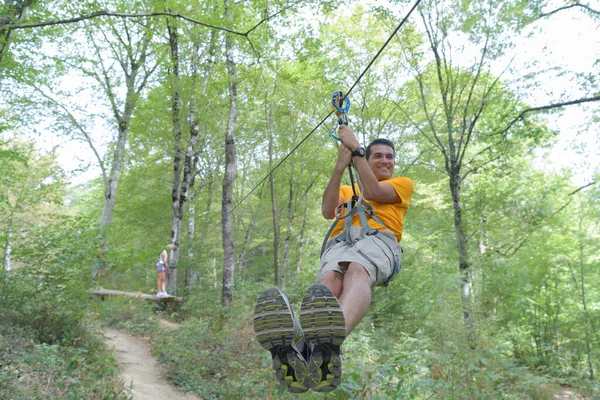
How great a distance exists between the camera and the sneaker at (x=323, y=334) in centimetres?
214

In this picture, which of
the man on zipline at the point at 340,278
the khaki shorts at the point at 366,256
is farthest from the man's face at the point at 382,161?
the khaki shorts at the point at 366,256

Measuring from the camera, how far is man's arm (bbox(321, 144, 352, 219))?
9.84 ft

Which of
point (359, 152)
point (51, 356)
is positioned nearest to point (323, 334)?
point (359, 152)

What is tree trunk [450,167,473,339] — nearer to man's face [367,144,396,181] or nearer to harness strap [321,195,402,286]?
man's face [367,144,396,181]

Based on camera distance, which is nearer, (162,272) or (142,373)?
(142,373)

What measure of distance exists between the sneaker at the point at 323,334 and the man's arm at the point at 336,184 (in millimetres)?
968

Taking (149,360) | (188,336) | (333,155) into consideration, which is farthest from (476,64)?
(149,360)

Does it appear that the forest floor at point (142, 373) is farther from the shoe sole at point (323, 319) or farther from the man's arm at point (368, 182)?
the man's arm at point (368, 182)

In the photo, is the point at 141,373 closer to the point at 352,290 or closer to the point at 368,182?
the point at 352,290

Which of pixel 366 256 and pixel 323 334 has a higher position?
pixel 366 256

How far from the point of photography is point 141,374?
563cm

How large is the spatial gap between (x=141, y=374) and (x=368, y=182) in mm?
4515

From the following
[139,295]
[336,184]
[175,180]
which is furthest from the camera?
[175,180]

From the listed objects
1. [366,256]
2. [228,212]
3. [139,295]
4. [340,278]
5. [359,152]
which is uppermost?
[228,212]
